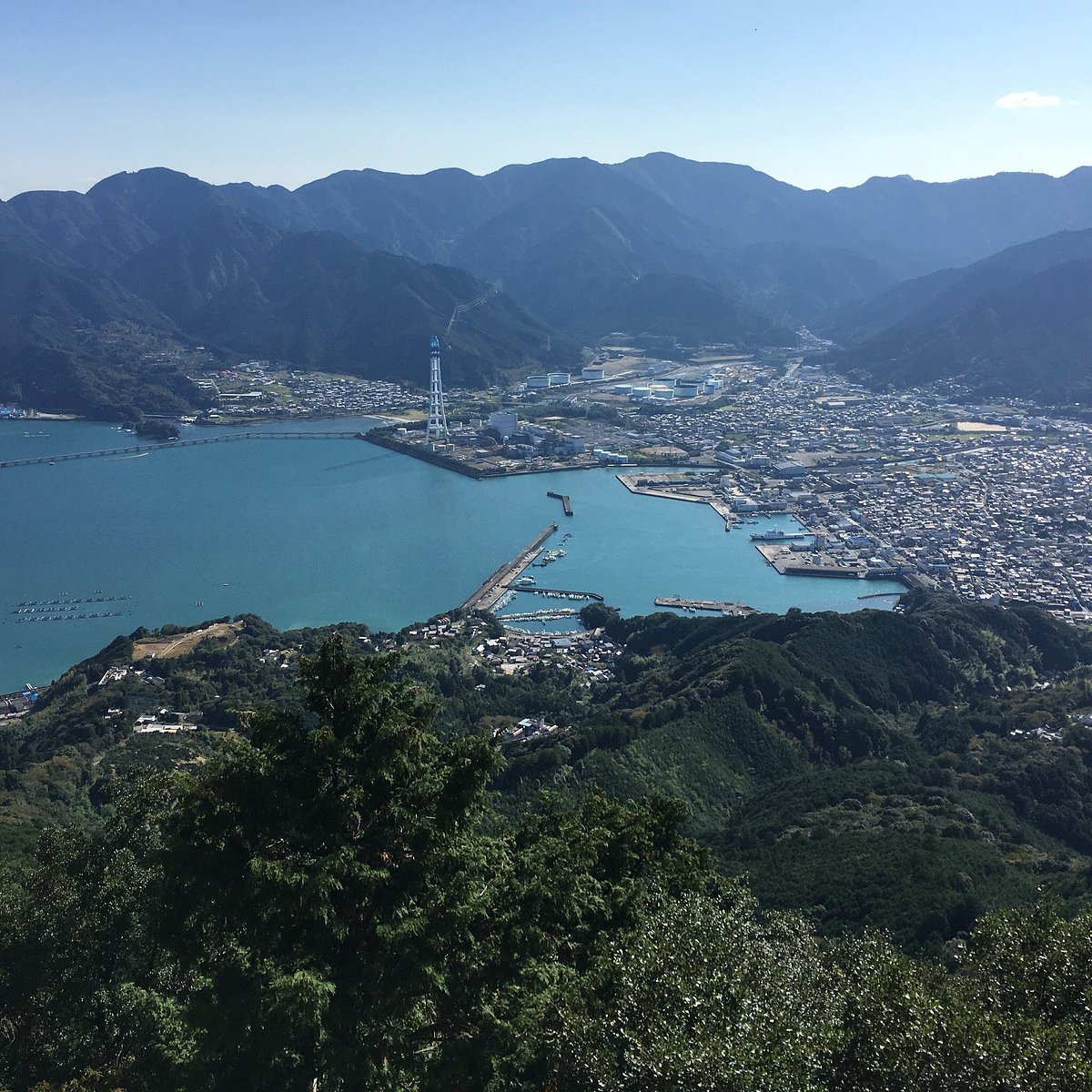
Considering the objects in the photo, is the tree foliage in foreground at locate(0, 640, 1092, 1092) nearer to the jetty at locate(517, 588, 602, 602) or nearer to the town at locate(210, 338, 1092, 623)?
the jetty at locate(517, 588, 602, 602)

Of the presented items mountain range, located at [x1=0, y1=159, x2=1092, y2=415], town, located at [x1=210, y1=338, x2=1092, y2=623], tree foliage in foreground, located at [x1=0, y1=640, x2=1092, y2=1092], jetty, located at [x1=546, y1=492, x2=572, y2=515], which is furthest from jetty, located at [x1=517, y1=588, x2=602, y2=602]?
mountain range, located at [x1=0, y1=159, x2=1092, y2=415]

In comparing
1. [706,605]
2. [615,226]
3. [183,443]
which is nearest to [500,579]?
[706,605]

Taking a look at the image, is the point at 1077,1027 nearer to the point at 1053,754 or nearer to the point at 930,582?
the point at 1053,754

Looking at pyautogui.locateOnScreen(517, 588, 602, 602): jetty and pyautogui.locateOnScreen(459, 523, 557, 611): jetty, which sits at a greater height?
pyautogui.locateOnScreen(459, 523, 557, 611): jetty

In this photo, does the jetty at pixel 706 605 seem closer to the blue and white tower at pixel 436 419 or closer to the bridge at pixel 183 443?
the blue and white tower at pixel 436 419

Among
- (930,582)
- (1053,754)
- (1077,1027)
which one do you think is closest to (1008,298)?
(930,582)

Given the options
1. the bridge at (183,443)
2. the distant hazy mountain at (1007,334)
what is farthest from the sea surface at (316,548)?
the distant hazy mountain at (1007,334)
